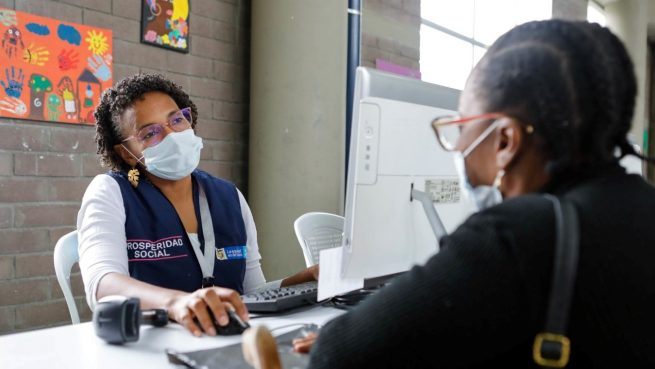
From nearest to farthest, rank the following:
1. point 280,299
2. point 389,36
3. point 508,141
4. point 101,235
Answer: point 508,141 < point 280,299 < point 101,235 < point 389,36

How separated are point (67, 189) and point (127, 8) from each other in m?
0.83

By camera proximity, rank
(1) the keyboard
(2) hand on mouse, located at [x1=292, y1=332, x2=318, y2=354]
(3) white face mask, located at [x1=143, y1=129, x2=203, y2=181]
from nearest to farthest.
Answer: (2) hand on mouse, located at [x1=292, y1=332, x2=318, y2=354], (1) the keyboard, (3) white face mask, located at [x1=143, y1=129, x2=203, y2=181]

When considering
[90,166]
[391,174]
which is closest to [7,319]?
[90,166]

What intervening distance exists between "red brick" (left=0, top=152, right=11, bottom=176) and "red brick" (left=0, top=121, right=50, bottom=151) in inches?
1.2

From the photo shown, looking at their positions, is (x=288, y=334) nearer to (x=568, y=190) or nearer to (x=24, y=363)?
(x=24, y=363)

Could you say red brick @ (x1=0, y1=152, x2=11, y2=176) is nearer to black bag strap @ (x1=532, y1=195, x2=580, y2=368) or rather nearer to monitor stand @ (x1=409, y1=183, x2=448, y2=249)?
monitor stand @ (x1=409, y1=183, x2=448, y2=249)

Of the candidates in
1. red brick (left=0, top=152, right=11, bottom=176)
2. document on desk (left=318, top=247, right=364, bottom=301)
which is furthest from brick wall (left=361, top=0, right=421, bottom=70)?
document on desk (left=318, top=247, right=364, bottom=301)

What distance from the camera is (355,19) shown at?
278cm

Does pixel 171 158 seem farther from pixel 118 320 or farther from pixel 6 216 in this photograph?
pixel 6 216

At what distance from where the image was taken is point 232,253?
161 cm

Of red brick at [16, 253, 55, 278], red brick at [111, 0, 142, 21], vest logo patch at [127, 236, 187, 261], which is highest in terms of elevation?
red brick at [111, 0, 142, 21]

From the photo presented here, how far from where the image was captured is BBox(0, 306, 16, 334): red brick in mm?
2021

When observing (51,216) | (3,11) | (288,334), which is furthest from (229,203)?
(3,11)

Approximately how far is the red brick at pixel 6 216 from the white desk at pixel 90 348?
118 cm
